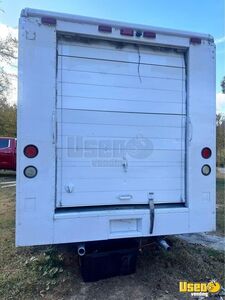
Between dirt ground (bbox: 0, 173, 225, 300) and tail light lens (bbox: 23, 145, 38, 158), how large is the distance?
1.53 m

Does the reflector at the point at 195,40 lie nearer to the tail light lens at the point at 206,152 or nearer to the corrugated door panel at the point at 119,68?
the corrugated door panel at the point at 119,68

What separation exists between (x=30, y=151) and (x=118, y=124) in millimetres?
1023

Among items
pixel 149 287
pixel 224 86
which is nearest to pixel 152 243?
pixel 149 287

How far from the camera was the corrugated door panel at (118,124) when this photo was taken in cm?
332

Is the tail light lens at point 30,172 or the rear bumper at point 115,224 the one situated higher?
the tail light lens at point 30,172

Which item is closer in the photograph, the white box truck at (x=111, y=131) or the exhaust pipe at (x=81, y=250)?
the white box truck at (x=111, y=131)

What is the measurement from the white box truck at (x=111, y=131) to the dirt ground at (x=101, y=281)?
628 mm

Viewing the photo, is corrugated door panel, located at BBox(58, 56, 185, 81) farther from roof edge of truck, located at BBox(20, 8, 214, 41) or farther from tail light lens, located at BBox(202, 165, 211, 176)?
tail light lens, located at BBox(202, 165, 211, 176)

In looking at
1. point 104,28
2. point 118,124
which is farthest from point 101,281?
point 104,28

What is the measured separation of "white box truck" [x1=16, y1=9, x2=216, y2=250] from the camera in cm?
315

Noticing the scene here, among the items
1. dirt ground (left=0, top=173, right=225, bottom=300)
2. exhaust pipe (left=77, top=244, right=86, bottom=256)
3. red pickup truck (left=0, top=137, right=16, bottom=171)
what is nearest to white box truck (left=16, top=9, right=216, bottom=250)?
exhaust pipe (left=77, top=244, right=86, bottom=256)

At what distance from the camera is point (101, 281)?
11.7ft

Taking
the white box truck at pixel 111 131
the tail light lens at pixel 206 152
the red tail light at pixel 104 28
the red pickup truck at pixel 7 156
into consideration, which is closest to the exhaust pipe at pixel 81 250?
the white box truck at pixel 111 131

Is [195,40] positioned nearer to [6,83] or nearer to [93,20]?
[93,20]
